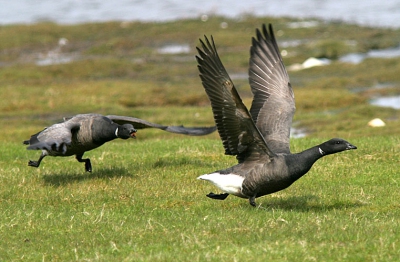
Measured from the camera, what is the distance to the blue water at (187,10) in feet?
240

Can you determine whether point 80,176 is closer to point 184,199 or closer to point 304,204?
Answer: point 184,199

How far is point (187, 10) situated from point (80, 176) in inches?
2813

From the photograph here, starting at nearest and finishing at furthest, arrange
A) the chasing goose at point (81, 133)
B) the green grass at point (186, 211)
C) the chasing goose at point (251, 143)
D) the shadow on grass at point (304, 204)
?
the green grass at point (186, 211) < the chasing goose at point (251, 143) < the shadow on grass at point (304, 204) < the chasing goose at point (81, 133)

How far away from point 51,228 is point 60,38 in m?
53.9

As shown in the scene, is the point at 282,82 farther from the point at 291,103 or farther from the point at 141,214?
the point at 141,214

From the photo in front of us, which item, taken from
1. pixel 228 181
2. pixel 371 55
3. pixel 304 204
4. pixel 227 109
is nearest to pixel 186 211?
pixel 228 181

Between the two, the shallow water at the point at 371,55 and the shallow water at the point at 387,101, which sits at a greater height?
the shallow water at the point at 371,55

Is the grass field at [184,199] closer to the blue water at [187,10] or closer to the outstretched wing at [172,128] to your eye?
the outstretched wing at [172,128]

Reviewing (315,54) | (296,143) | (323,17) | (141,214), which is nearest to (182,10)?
(323,17)

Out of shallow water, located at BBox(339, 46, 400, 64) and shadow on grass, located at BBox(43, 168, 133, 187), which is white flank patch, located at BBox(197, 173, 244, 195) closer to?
shadow on grass, located at BBox(43, 168, 133, 187)

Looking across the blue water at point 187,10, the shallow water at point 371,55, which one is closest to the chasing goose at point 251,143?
the shallow water at point 371,55

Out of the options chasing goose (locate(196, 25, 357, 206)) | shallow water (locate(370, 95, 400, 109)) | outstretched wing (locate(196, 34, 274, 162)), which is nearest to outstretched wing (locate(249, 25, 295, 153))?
chasing goose (locate(196, 25, 357, 206))

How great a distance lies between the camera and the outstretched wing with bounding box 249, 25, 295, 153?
11.9 m

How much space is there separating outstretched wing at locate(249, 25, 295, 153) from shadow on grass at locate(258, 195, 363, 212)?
1.00 meters
